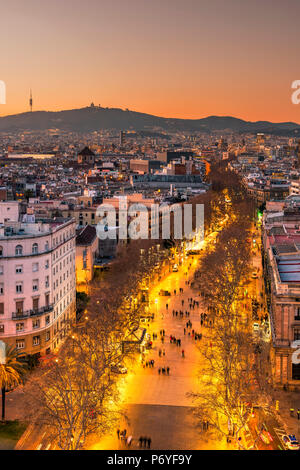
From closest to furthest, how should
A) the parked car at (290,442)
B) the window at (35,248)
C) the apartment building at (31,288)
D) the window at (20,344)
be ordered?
the parked car at (290,442), the apartment building at (31,288), the window at (20,344), the window at (35,248)

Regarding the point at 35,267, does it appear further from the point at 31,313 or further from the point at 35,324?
the point at 35,324

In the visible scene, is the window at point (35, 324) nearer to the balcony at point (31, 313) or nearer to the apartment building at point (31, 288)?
the apartment building at point (31, 288)

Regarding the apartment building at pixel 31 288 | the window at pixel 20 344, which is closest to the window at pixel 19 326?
the apartment building at pixel 31 288

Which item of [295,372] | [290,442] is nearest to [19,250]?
[295,372]

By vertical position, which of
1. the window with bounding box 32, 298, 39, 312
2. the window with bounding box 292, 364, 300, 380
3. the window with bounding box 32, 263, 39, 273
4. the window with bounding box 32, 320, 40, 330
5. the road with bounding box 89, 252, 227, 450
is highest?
the window with bounding box 32, 263, 39, 273

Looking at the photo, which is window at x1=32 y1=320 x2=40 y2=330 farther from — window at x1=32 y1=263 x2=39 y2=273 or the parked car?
the parked car

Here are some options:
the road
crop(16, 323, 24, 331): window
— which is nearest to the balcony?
crop(16, 323, 24, 331): window

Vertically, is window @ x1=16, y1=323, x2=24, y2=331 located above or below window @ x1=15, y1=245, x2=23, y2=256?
below

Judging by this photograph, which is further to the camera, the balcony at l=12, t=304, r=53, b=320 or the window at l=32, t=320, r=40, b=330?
the window at l=32, t=320, r=40, b=330
